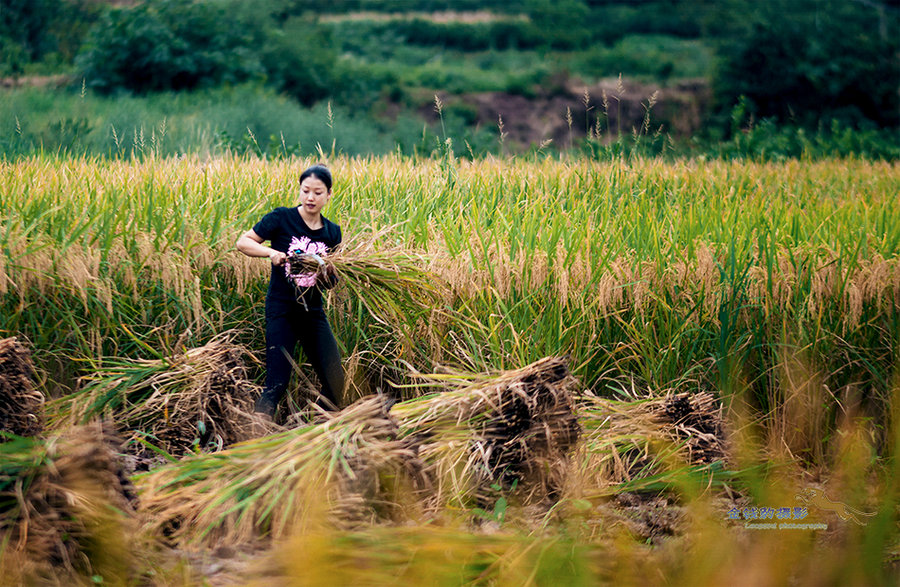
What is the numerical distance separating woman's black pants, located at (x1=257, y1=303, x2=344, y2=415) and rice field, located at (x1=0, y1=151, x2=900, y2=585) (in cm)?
15

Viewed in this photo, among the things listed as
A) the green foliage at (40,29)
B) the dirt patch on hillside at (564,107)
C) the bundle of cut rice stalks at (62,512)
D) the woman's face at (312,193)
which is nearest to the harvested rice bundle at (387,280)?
the woman's face at (312,193)

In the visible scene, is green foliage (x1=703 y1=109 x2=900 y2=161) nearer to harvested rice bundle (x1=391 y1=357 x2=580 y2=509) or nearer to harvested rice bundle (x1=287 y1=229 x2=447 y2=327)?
harvested rice bundle (x1=287 y1=229 x2=447 y2=327)

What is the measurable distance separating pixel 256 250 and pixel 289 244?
0.23 meters

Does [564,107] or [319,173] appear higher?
[319,173]

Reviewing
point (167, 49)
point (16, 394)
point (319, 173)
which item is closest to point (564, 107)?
point (167, 49)

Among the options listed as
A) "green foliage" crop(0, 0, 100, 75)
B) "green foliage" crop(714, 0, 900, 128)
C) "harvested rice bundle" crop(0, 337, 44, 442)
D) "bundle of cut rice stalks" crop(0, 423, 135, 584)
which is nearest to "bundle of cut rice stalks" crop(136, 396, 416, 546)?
"bundle of cut rice stalks" crop(0, 423, 135, 584)

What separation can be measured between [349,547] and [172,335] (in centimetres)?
268

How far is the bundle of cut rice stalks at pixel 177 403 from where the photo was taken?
3381 millimetres

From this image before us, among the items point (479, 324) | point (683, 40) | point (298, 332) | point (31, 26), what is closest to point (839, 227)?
point (479, 324)

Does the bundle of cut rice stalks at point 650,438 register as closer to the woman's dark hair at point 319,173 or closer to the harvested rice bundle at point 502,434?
the harvested rice bundle at point 502,434

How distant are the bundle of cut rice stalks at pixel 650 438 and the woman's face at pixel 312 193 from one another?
151 cm

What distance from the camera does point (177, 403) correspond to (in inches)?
133

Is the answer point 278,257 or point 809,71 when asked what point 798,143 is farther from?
point 278,257

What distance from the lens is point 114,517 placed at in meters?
2.23
